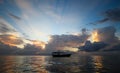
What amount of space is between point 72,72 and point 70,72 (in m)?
0.70

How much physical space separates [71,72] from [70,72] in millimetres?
385

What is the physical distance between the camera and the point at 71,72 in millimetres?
46781

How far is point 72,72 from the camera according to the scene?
46812 millimetres

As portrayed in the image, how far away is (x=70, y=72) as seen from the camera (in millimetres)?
46969

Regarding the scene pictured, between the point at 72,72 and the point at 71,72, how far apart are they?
13.8 inches
